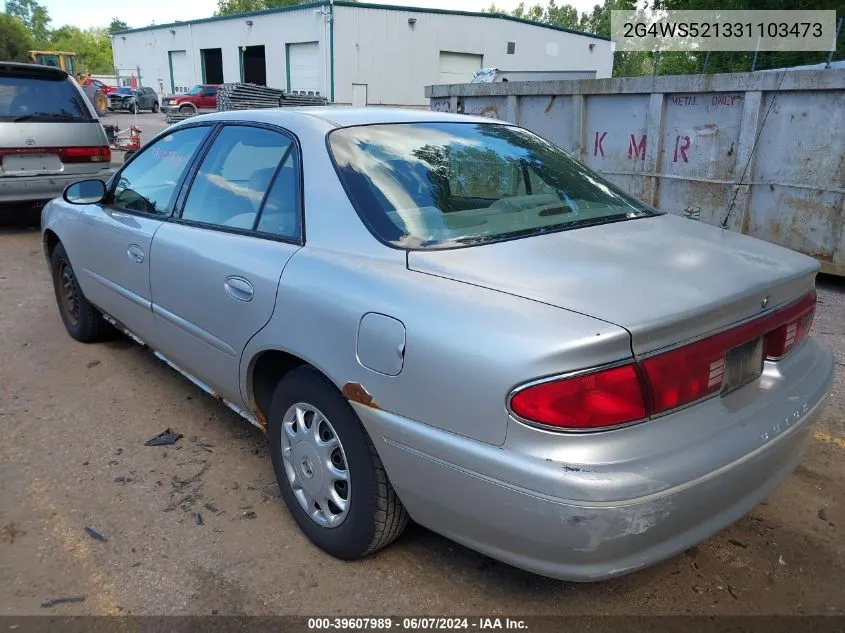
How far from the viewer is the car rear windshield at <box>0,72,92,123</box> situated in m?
7.64

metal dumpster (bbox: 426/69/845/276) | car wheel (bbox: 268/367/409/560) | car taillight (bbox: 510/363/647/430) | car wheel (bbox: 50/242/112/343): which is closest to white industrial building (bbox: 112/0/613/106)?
metal dumpster (bbox: 426/69/845/276)

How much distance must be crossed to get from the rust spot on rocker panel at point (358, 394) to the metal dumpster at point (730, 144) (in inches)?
168

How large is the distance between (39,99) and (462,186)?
23.8 ft

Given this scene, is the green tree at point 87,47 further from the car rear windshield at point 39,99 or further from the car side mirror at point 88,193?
the car side mirror at point 88,193

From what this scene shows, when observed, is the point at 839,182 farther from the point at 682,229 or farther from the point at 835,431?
the point at 682,229

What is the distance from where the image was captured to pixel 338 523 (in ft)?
8.17

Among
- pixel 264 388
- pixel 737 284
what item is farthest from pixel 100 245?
pixel 737 284

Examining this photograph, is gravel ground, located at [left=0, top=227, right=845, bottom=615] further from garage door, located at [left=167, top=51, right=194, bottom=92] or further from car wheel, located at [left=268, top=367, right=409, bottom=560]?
garage door, located at [left=167, top=51, right=194, bottom=92]

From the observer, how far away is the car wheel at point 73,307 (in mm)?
4703

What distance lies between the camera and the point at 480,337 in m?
1.88

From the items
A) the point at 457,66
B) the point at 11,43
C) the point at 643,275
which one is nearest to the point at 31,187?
the point at 643,275

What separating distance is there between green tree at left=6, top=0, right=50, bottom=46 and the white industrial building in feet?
225

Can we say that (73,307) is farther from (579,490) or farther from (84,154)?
(579,490)

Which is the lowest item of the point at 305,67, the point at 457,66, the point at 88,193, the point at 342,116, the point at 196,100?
the point at 88,193
